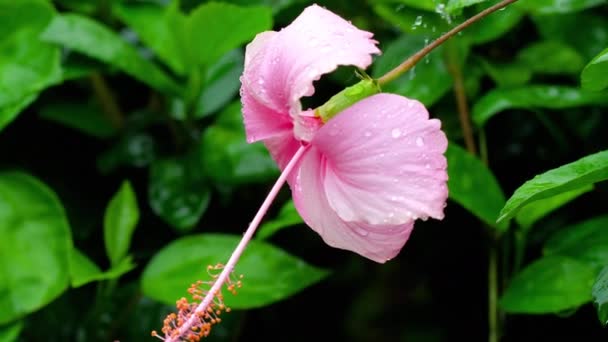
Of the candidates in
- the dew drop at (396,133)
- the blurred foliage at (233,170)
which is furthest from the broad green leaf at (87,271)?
the dew drop at (396,133)

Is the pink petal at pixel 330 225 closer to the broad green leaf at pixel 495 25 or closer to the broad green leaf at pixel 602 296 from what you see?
the broad green leaf at pixel 602 296

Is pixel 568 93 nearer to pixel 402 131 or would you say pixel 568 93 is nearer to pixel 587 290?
pixel 587 290

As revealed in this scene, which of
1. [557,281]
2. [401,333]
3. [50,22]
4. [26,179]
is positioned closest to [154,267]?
[26,179]

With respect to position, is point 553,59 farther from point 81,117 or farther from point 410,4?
point 81,117

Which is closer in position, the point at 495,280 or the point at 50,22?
the point at 495,280

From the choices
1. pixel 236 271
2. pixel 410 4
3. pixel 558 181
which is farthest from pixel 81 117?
pixel 558 181
